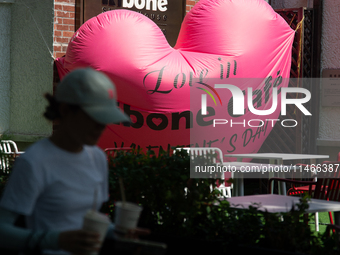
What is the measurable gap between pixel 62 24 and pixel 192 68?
154cm

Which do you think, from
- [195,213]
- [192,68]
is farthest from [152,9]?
[195,213]

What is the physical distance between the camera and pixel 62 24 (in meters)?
5.48

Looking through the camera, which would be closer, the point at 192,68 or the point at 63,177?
the point at 63,177

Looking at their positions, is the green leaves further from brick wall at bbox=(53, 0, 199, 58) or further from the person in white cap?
brick wall at bbox=(53, 0, 199, 58)

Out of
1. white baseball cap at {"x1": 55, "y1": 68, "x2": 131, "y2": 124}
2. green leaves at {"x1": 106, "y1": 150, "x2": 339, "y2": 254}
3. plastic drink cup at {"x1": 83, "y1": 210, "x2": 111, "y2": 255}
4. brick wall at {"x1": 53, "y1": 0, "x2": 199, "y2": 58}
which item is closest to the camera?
plastic drink cup at {"x1": 83, "y1": 210, "x2": 111, "y2": 255}

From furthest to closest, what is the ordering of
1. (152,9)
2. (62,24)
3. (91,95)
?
1. (152,9)
2. (62,24)
3. (91,95)

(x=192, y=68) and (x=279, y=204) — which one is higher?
(x=192, y=68)

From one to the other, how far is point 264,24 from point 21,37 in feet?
9.11

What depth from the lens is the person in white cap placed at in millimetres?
1263

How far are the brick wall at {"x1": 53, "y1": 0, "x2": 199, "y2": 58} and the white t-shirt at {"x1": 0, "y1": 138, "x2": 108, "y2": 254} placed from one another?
13.8 feet

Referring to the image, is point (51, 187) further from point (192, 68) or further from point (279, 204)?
point (192, 68)

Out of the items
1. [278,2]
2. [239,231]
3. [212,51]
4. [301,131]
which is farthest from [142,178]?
[278,2]

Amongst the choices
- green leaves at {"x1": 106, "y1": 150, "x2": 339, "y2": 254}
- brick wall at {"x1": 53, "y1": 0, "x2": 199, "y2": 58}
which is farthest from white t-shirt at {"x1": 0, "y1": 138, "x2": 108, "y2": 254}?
brick wall at {"x1": 53, "y1": 0, "x2": 199, "y2": 58}

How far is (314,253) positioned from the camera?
6.94ft
